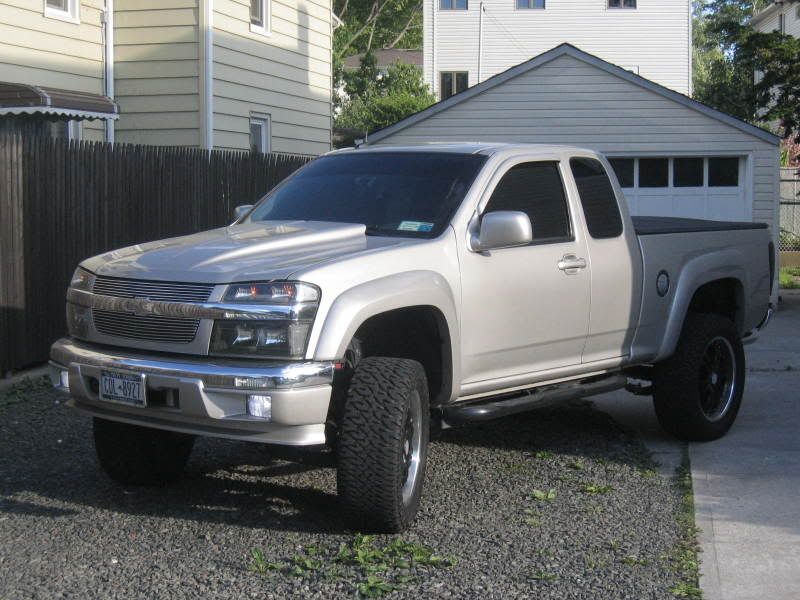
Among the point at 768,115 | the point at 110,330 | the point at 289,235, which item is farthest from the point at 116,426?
the point at 768,115

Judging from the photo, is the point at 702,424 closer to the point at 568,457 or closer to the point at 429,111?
the point at 568,457

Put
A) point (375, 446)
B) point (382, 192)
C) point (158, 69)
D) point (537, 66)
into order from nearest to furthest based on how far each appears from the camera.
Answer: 1. point (375, 446)
2. point (382, 192)
3. point (158, 69)
4. point (537, 66)

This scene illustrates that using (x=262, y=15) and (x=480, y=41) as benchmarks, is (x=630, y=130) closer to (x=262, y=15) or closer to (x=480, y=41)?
(x=262, y=15)

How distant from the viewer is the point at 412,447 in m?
5.61

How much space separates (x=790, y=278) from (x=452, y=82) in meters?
17.3

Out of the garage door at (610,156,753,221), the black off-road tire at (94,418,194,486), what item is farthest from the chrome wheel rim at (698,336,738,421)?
the garage door at (610,156,753,221)

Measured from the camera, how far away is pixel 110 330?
559cm

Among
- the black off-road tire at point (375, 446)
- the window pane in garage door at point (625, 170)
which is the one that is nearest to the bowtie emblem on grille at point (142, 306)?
the black off-road tire at point (375, 446)

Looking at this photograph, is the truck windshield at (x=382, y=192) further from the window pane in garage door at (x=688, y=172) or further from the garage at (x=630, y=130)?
the window pane in garage door at (x=688, y=172)

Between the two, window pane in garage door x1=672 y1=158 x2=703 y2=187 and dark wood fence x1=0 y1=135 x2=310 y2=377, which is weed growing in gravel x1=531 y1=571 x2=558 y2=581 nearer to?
dark wood fence x1=0 y1=135 x2=310 y2=377

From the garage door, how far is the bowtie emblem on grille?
14.7m

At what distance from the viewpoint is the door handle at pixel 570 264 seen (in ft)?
21.7

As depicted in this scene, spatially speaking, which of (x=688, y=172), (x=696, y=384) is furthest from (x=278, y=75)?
(x=696, y=384)

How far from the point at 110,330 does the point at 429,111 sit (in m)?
14.3
